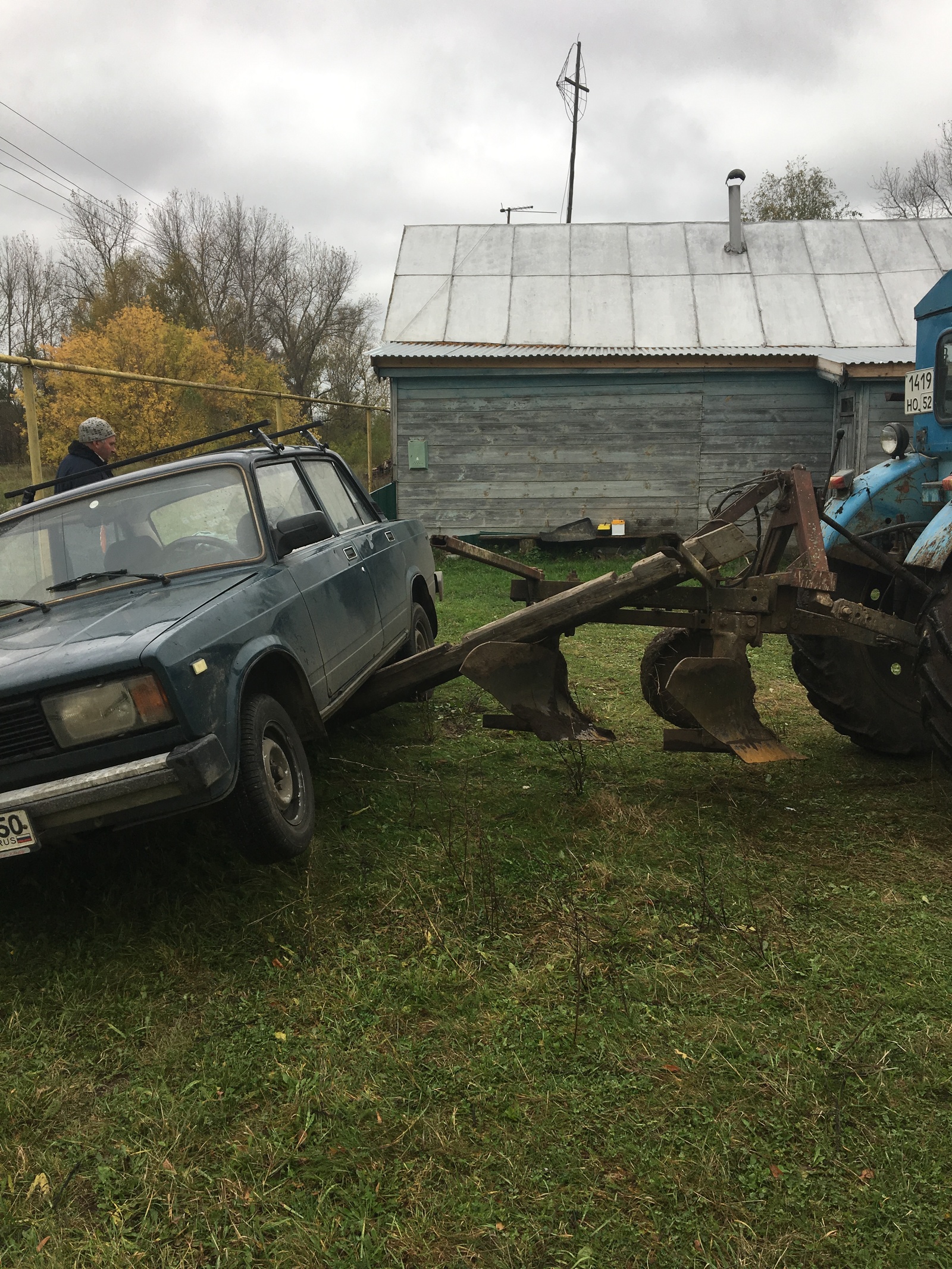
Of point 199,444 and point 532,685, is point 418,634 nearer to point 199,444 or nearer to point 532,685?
point 532,685

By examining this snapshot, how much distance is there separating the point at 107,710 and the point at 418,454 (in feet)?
38.0

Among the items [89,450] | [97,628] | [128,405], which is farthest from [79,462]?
[128,405]

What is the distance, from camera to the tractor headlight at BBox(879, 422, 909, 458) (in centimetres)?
575

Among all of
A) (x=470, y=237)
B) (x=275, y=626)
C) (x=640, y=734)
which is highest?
(x=470, y=237)

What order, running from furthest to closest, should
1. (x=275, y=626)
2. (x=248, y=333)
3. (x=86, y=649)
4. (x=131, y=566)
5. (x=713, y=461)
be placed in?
(x=248, y=333) → (x=713, y=461) → (x=131, y=566) → (x=275, y=626) → (x=86, y=649)

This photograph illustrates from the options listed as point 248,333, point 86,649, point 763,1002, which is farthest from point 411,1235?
point 248,333

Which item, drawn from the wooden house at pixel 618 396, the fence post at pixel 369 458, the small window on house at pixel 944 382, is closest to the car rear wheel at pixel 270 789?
the small window on house at pixel 944 382

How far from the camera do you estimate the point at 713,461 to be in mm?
14266

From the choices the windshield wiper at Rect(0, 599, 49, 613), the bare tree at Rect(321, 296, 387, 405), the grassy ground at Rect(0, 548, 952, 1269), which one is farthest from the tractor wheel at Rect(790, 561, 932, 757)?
the bare tree at Rect(321, 296, 387, 405)

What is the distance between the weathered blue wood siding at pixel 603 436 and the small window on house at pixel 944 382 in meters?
8.56

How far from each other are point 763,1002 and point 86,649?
2.45 metres

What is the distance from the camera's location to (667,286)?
15.1m

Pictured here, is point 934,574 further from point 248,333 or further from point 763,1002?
point 248,333

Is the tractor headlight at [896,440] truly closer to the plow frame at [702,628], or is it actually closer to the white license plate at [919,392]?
the white license plate at [919,392]
